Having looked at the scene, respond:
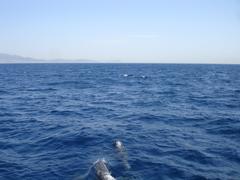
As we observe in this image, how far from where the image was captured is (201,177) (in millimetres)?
13672

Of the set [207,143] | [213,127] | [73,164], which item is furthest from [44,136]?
[213,127]

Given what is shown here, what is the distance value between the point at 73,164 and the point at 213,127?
13171 mm

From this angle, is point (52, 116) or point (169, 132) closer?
point (169, 132)

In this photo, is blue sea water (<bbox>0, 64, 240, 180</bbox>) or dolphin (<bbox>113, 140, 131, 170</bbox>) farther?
dolphin (<bbox>113, 140, 131, 170</bbox>)

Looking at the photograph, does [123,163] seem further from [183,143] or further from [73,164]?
[183,143]

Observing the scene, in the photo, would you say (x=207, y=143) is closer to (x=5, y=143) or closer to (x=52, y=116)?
(x=5, y=143)

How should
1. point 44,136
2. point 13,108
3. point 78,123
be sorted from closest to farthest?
point 44,136 < point 78,123 < point 13,108

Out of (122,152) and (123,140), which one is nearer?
(122,152)

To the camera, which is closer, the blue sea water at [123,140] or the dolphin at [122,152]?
the blue sea water at [123,140]

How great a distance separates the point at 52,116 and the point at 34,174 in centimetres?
1443

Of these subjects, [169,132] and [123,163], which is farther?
[169,132]

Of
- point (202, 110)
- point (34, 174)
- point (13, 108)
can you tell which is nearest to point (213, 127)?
point (202, 110)

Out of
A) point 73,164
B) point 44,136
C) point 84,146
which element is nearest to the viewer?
point 73,164

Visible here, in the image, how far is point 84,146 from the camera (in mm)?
18766
